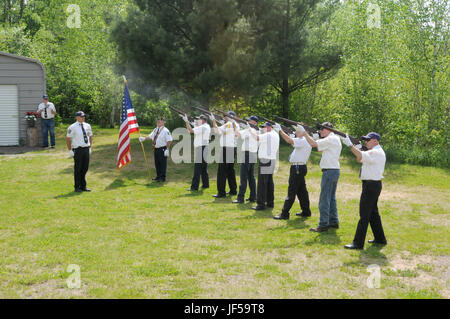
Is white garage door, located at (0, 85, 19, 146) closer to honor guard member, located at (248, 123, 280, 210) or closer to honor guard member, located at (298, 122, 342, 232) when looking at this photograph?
honor guard member, located at (248, 123, 280, 210)

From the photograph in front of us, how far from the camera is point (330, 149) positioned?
329 inches

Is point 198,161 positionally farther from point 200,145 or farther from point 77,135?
point 77,135

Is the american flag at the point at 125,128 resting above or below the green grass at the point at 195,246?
above

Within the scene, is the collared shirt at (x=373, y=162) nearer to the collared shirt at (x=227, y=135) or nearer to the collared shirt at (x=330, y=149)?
the collared shirt at (x=330, y=149)

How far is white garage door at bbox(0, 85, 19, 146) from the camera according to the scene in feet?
60.8

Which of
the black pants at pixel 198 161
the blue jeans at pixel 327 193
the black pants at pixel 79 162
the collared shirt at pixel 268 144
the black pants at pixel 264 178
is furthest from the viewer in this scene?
the black pants at pixel 198 161

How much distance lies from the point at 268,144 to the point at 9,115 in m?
13.3

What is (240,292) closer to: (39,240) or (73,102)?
(39,240)

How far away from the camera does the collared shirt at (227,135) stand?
38.0ft

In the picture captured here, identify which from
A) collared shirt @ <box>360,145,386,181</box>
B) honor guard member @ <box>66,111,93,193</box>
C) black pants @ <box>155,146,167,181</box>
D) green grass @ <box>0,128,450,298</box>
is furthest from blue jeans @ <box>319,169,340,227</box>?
honor guard member @ <box>66,111,93,193</box>

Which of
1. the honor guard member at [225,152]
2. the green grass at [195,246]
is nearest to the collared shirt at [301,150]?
the green grass at [195,246]

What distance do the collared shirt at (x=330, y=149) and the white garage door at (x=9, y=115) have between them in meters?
14.8

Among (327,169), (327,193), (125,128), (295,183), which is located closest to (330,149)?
(327,169)

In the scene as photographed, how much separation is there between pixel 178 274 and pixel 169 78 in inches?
495
